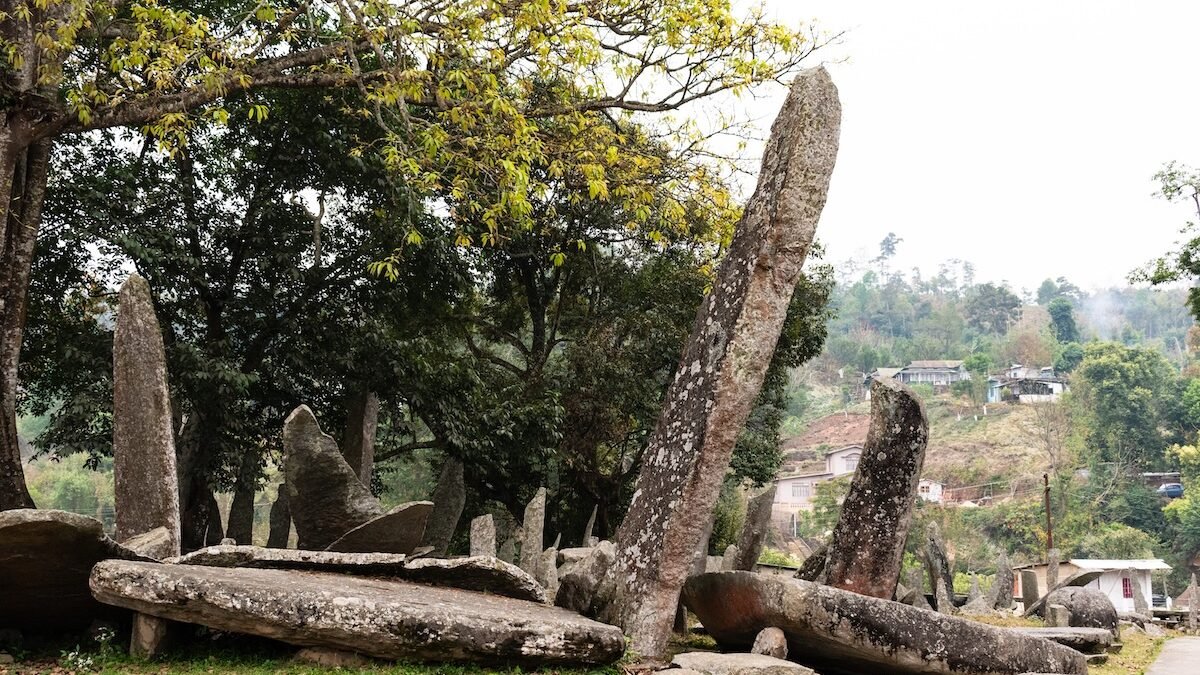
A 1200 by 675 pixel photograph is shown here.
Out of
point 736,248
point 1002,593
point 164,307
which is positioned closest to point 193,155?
point 164,307

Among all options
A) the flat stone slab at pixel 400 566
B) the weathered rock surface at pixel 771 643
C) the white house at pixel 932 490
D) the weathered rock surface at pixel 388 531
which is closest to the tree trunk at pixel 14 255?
the weathered rock surface at pixel 388 531

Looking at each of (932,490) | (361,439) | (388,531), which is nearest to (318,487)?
(388,531)

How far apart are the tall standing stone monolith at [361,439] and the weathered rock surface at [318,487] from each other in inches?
170

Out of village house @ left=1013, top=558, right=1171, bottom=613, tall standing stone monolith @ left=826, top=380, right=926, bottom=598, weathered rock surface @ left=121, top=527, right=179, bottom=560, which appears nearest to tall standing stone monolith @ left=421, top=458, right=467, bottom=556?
weathered rock surface @ left=121, top=527, right=179, bottom=560

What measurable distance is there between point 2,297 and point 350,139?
7.29m

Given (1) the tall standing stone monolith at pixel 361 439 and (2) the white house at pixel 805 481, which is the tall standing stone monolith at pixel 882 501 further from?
(2) the white house at pixel 805 481

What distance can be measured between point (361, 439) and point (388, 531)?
19.3 ft

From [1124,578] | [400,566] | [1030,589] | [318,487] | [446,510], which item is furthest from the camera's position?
[1124,578]

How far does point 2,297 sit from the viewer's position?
37.8 feet

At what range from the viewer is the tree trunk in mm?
11203

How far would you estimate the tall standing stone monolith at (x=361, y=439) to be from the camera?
1438 centimetres

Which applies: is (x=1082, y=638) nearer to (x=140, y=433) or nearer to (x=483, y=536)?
(x=483, y=536)

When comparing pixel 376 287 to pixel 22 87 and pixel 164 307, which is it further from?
pixel 22 87

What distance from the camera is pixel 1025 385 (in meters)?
89.5
